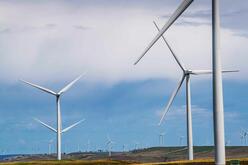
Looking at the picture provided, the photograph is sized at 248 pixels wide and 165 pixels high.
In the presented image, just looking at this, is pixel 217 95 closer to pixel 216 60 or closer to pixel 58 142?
pixel 216 60

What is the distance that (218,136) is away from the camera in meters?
49.2

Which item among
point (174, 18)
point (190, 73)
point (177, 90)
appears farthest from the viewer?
point (190, 73)

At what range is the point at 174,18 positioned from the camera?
55.6 m

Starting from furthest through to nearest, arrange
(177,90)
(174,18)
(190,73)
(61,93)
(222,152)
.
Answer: (61,93) → (190,73) → (177,90) → (174,18) → (222,152)

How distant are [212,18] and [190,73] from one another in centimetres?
4081

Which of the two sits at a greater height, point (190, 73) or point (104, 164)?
Answer: point (190, 73)

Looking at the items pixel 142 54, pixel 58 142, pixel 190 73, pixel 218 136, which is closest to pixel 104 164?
pixel 58 142

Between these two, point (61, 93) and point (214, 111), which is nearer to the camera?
point (214, 111)

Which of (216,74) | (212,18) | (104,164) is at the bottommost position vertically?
(104,164)

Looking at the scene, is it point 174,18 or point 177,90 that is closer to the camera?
point 174,18

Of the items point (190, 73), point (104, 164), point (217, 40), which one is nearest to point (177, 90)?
point (190, 73)

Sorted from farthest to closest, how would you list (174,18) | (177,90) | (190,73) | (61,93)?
(61,93), (190,73), (177,90), (174,18)

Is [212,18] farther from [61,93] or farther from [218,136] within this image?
[61,93]

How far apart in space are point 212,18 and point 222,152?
1129 cm
